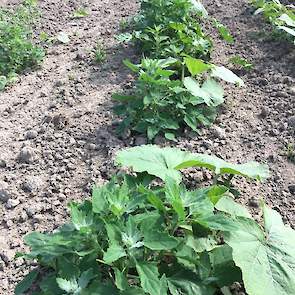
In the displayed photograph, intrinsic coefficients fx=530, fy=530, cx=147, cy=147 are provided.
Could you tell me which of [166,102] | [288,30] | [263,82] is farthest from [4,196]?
[288,30]

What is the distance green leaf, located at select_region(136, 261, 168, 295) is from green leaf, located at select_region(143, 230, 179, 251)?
0.09 meters

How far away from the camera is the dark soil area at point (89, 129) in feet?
10.6

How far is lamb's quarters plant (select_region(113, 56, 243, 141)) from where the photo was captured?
142 inches

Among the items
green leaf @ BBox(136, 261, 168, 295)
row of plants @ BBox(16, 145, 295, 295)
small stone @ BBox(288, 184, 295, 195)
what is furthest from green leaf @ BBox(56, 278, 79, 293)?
small stone @ BBox(288, 184, 295, 195)

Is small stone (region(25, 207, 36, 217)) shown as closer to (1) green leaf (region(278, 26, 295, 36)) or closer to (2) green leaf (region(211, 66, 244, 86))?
(2) green leaf (region(211, 66, 244, 86))

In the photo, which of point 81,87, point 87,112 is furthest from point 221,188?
point 81,87

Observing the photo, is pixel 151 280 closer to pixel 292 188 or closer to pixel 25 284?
pixel 25 284

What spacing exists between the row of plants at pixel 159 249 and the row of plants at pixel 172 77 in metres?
1.06

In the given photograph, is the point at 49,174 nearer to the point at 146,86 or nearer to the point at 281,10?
the point at 146,86

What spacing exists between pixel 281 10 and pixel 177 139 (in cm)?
217

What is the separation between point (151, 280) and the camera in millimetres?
2186

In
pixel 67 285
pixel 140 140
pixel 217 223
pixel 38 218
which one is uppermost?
pixel 217 223

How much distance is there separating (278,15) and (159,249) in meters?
3.44

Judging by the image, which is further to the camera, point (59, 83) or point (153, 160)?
point (59, 83)
